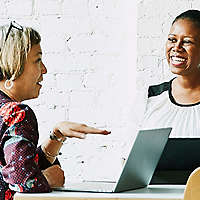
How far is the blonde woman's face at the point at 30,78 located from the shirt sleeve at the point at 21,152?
0.56 feet

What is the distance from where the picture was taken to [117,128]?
2.63 m

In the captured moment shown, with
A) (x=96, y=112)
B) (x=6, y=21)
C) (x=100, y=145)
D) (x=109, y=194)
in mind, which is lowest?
(x=100, y=145)

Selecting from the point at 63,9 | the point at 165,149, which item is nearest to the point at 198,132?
the point at 165,149

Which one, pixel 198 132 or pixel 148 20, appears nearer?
pixel 198 132

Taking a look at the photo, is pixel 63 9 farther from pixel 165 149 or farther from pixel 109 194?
pixel 109 194

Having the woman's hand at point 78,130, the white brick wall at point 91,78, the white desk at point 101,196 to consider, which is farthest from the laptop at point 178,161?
the white brick wall at point 91,78

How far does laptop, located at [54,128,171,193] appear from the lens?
1.34 m

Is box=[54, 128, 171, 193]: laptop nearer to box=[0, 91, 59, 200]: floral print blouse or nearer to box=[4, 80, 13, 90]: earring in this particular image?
box=[0, 91, 59, 200]: floral print blouse

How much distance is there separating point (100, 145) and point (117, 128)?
0.39ft

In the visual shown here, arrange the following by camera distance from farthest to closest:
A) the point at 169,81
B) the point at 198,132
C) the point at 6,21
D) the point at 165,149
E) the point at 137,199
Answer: the point at 6,21 < the point at 169,81 < the point at 198,132 < the point at 165,149 < the point at 137,199

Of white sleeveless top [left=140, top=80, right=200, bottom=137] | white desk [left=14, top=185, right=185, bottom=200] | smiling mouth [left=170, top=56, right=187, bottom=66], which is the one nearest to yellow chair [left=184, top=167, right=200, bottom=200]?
white desk [left=14, top=185, right=185, bottom=200]

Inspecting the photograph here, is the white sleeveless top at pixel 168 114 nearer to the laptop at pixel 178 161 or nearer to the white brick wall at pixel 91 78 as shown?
the white brick wall at pixel 91 78

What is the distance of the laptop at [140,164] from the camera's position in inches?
52.9

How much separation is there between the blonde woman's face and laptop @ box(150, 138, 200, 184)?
0.45 m
